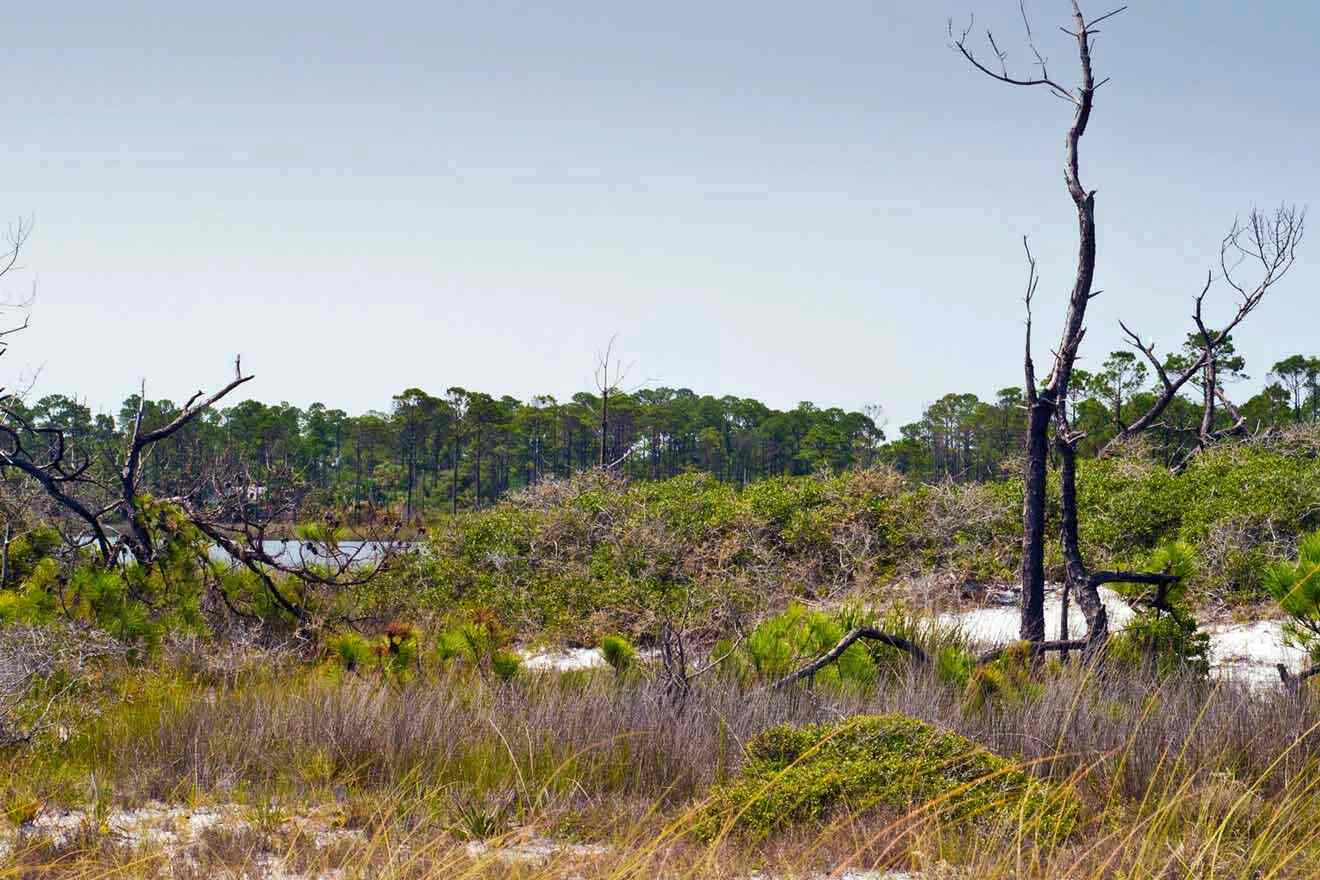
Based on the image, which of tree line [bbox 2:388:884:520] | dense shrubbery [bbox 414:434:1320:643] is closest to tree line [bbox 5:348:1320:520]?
tree line [bbox 2:388:884:520]

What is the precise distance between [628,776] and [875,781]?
46.2 inches

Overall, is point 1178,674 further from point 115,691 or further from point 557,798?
point 115,691

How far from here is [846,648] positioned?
5828 millimetres

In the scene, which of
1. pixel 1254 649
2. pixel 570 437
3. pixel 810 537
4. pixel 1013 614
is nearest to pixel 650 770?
pixel 1254 649

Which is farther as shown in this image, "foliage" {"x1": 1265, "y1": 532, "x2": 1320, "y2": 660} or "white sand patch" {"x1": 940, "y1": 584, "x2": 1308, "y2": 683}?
"white sand patch" {"x1": 940, "y1": 584, "x2": 1308, "y2": 683}

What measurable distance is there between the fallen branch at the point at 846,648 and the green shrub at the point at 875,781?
119 cm

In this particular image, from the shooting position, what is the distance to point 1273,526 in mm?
11414

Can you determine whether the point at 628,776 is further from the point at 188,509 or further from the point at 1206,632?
the point at 1206,632

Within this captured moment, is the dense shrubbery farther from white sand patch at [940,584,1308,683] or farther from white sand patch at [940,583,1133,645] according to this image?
white sand patch at [940,584,1308,683]

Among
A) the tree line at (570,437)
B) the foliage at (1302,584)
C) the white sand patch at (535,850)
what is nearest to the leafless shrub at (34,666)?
the white sand patch at (535,850)

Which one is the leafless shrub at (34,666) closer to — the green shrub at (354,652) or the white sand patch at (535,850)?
the green shrub at (354,652)

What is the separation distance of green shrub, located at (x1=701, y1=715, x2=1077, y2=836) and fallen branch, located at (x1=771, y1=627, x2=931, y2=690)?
3.90ft

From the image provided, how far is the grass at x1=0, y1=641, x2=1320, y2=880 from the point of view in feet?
11.3

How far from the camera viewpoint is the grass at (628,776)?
344 centimetres
